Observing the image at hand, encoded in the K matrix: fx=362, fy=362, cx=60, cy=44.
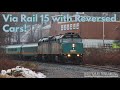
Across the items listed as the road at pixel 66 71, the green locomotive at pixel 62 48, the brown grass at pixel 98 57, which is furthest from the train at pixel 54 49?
the road at pixel 66 71

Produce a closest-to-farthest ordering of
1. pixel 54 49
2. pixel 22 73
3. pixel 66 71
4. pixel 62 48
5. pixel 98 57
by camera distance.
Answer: pixel 22 73, pixel 66 71, pixel 98 57, pixel 62 48, pixel 54 49

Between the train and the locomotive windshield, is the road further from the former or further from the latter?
the locomotive windshield

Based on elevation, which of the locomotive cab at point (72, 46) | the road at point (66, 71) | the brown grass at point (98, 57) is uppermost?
the locomotive cab at point (72, 46)

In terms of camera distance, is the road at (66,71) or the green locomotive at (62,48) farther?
the green locomotive at (62,48)

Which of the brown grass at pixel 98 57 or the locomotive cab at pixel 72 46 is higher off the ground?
the locomotive cab at pixel 72 46

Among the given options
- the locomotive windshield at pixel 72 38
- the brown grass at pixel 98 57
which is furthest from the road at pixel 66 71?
the locomotive windshield at pixel 72 38

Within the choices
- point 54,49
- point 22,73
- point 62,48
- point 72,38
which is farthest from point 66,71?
point 22,73

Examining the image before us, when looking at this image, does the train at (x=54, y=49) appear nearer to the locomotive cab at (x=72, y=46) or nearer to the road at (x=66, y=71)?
the locomotive cab at (x=72, y=46)

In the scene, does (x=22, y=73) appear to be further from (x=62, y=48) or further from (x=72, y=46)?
(x=72, y=46)

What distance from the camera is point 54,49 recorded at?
11.7 m

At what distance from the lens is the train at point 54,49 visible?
446 inches
